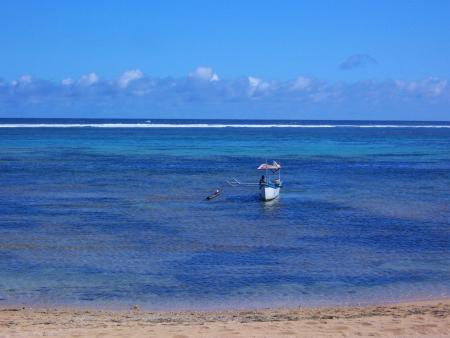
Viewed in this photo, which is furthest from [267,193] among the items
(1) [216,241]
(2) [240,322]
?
(2) [240,322]

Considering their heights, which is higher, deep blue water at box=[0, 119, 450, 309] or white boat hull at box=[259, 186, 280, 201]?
white boat hull at box=[259, 186, 280, 201]

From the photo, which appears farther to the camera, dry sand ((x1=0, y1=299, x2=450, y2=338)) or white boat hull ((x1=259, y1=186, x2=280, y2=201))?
white boat hull ((x1=259, y1=186, x2=280, y2=201))

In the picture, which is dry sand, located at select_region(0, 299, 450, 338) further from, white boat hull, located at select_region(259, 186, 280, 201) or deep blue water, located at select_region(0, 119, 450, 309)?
white boat hull, located at select_region(259, 186, 280, 201)

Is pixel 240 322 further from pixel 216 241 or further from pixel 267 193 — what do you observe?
pixel 267 193

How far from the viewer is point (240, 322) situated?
11539 mm

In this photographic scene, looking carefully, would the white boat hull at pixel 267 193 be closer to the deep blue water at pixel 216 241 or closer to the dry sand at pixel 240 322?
the deep blue water at pixel 216 241

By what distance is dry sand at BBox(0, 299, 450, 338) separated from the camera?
10.5 meters

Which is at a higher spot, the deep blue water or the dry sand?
the dry sand

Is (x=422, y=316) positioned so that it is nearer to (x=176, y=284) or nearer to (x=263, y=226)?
(x=176, y=284)

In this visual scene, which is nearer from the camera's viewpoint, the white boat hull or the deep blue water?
the deep blue water

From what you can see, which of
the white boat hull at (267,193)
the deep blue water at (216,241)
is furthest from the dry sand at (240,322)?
the white boat hull at (267,193)

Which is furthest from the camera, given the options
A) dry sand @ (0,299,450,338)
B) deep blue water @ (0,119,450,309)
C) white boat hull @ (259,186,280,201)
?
white boat hull @ (259,186,280,201)

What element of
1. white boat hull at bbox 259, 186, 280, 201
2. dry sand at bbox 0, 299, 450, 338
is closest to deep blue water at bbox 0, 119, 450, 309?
white boat hull at bbox 259, 186, 280, 201

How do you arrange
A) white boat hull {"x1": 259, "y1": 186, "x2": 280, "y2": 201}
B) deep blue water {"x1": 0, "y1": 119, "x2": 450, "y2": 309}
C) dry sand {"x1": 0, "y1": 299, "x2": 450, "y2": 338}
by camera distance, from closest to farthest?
dry sand {"x1": 0, "y1": 299, "x2": 450, "y2": 338} < deep blue water {"x1": 0, "y1": 119, "x2": 450, "y2": 309} < white boat hull {"x1": 259, "y1": 186, "x2": 280, "y2": 201}
